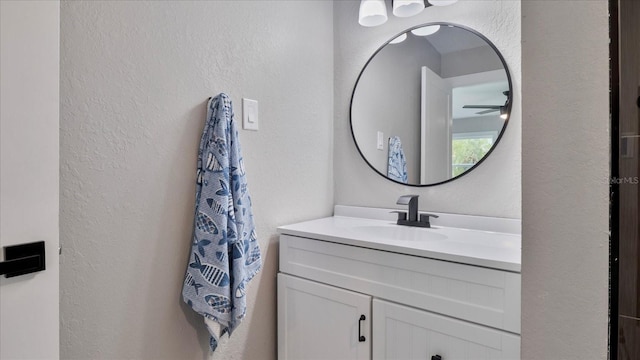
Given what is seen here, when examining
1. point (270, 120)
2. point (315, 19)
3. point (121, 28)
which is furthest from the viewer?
point (315, 19)

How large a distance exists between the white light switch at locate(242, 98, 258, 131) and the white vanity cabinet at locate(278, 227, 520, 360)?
0.45m

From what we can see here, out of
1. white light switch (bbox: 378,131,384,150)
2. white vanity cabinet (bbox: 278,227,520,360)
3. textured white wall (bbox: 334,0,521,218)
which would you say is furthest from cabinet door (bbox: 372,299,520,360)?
white light switch (bbox: 378,131,384,150)

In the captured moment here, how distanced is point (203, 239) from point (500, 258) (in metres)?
0.91

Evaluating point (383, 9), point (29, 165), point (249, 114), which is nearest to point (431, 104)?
point (383, 9)

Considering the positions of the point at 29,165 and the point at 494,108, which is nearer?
the point at 29,165

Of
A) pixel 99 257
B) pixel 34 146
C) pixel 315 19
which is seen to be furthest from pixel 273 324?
pixel 315 19

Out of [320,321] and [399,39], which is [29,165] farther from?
[399,39]

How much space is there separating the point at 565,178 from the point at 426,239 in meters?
1.01

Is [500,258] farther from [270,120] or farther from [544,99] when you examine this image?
[270,120]

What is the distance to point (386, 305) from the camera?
1138mm

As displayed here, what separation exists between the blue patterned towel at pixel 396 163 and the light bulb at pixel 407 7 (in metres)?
0.56

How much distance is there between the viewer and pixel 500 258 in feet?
3.13

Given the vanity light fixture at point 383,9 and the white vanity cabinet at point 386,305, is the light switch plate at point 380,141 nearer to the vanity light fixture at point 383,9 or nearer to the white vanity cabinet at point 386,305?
the vanity light fixture at point 383,9

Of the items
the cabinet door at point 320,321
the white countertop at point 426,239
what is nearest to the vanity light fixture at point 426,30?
the white countertop at point 426,239
